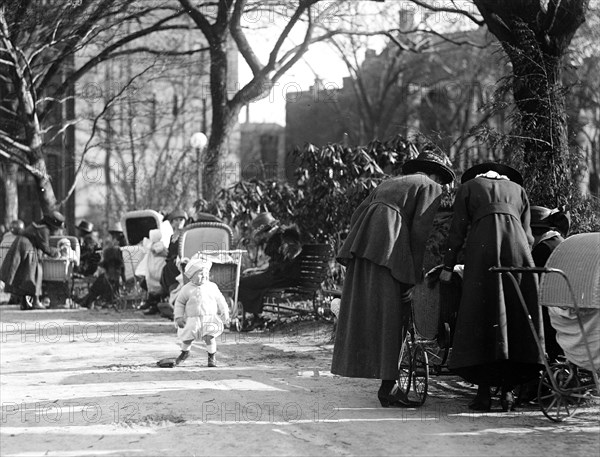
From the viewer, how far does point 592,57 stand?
94.7 ft

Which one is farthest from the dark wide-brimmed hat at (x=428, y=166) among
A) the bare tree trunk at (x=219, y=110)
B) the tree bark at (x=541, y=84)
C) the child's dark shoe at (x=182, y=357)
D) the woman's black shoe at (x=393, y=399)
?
the bare tree trunk at (x=219, y=110)

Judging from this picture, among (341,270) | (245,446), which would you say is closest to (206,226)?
(341,270)

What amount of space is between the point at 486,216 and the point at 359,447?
212cm

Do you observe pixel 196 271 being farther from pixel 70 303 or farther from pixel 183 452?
pixel 70 303

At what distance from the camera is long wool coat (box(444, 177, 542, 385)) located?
695cm

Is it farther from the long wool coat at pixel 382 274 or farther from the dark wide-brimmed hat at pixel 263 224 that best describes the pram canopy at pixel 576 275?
the dark wide-brimmed hat at pixel 263 224

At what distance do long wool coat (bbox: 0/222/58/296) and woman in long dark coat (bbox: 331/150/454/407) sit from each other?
1113 centimetres

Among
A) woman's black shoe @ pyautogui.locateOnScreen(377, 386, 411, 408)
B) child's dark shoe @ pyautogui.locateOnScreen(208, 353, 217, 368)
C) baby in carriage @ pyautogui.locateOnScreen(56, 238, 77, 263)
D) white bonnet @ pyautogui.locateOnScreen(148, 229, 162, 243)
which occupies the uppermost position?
white bonnet @ pyautogui.locateOnScreen(148, 229, 162, 243)

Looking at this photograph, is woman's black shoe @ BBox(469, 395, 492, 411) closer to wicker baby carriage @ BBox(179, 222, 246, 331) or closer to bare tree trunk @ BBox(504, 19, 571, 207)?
bare tree trunk @ BBox(504, 19, 571, 207)

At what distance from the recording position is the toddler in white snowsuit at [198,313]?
31.9 feet

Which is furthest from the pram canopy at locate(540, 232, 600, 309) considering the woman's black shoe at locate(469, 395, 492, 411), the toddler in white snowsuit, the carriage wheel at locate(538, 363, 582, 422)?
the toddler in white snowsuit

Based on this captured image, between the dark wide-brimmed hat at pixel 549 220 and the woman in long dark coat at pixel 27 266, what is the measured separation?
11624 millimetres

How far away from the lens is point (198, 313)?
9.72 meters

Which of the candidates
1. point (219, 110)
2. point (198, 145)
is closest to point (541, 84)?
point (219, 110)
